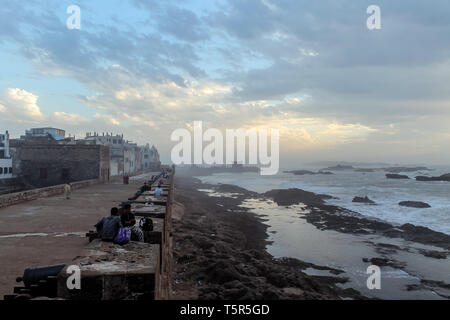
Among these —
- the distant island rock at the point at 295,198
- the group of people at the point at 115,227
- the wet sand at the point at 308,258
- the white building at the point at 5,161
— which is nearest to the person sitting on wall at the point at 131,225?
the group of people at the point at 115,227

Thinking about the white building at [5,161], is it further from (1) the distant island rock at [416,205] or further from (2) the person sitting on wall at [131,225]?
(1) the distant island rock at [416,205]

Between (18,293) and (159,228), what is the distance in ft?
9.71

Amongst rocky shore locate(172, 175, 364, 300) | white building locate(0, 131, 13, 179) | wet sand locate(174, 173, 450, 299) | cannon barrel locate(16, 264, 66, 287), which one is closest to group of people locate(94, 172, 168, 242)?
cannon barrel locate(16, 264, 66, 287)

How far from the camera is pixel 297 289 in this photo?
1153 cm

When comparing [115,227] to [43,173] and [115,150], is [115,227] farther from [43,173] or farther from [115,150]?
[115,150]

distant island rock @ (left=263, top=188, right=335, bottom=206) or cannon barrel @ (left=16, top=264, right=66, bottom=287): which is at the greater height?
cannon barrel @ (left=16, top=264, right=66, bottom=287)

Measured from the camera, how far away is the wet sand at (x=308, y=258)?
11661 mm

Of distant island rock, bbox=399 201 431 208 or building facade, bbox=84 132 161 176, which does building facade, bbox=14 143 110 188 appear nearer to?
building facade, bbox=84 132 161 176

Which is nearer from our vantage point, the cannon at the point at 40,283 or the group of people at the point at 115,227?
the cannon at the point at 40,283

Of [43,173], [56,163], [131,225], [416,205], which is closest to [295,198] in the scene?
[416,205]

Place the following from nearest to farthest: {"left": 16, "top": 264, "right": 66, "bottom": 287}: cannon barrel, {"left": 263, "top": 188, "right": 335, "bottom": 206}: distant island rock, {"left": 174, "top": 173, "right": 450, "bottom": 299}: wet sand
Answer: {"left": 16, "top": 264, "right": 66, "bottom": 287}: cannon barrel → {"left": 174, "top": 173, "right": 450, "bottom": 299}: wet sand → {"left": 263, "top": 188, "right": 335, "bottom": 206}: distant island rock

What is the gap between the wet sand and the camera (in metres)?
11.7
